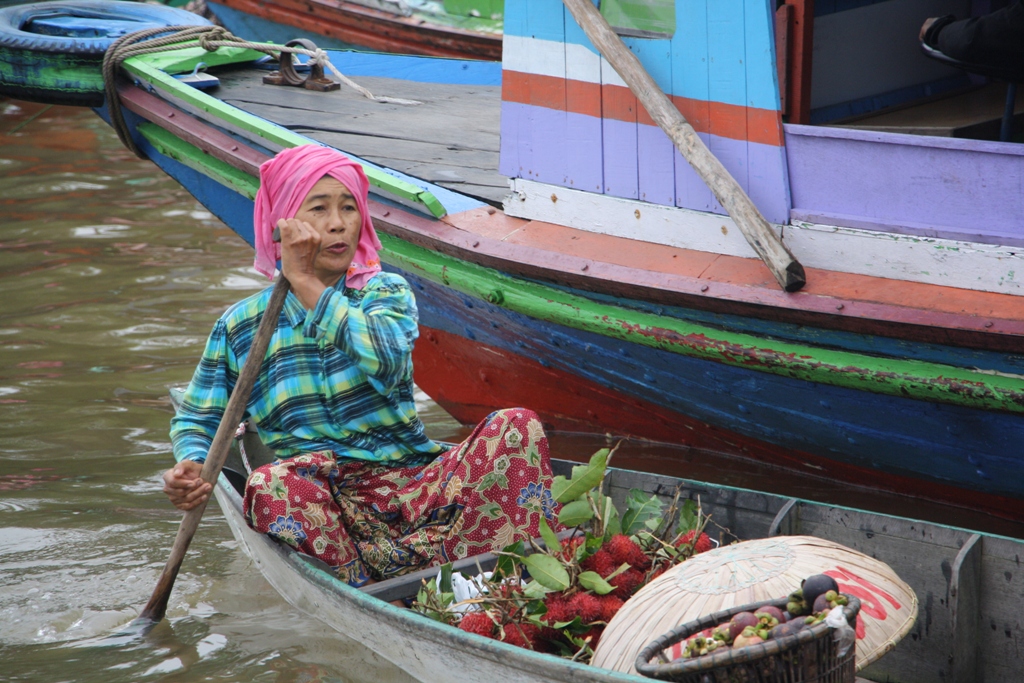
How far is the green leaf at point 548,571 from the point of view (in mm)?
2359

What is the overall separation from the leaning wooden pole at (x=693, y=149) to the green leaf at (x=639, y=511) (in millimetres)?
723

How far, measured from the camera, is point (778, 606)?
1.95 m

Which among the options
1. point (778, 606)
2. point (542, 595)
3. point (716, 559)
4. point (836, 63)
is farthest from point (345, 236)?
point (836, 63)

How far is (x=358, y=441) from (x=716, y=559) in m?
1.00

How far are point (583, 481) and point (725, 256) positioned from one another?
98 centimetres

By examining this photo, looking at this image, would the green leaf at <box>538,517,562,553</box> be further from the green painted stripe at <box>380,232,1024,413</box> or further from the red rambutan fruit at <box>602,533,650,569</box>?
the green painted stripe at <box>380,232,1024,413</box>

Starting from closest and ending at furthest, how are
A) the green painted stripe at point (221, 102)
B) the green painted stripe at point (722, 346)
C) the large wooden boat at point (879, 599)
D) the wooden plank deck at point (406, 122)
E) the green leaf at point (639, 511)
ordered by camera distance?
the large wooden boat at point (879, 599) → the green leaf at point (639, 511) → the green painted stripe at point (722, 346) → the green painted stripe at point (221, 102) → the wooden plank deck at point (406, 122)

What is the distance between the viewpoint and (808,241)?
3.08m

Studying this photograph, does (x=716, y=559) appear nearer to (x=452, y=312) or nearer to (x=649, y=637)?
(x=649, y=637)

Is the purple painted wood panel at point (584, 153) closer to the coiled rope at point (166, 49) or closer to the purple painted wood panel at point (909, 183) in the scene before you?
the purple painted wood panel at point (909, 183)

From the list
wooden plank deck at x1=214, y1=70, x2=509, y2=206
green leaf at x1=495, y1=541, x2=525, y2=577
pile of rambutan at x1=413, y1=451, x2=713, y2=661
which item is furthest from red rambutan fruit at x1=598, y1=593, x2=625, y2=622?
wooden plank deck at x1=214, y1=70, x2=509, y2=206

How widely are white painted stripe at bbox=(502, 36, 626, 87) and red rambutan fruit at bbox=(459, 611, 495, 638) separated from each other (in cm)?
175

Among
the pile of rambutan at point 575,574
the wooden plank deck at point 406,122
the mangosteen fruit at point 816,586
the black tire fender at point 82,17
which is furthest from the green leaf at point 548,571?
the black tire fender at point 82,17

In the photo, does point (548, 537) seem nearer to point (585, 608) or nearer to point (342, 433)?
point (585, 608)
